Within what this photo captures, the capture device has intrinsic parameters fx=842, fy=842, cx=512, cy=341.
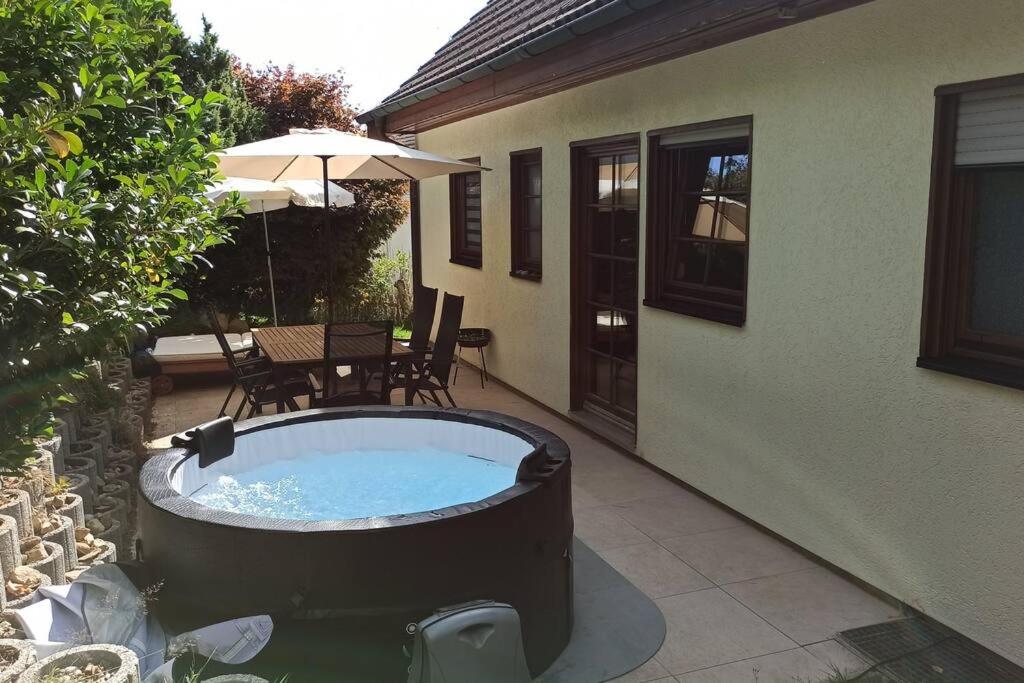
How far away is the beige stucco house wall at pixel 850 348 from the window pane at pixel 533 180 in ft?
7.58

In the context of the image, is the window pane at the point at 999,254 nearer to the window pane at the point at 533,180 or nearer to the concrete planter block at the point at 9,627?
the concrete planter block at the point at 9,627

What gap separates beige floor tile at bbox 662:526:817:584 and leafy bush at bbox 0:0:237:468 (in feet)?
11.2

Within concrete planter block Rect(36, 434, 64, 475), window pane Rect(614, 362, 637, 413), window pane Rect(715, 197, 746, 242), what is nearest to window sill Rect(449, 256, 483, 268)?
window pane Rect(614, 362, 637, 413)

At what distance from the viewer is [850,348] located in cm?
457

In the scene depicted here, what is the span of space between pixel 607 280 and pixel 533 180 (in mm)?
2038

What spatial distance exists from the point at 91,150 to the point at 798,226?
148 inches

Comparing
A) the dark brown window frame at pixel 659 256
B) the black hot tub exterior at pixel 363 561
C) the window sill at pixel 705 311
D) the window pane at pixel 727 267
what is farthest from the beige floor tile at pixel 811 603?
the window pane at pixel 727 267

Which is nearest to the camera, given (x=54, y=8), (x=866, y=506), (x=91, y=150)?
(x=54, y=8)

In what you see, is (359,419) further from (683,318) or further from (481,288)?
(481,288)

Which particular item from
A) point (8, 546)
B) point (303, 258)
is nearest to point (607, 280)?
point (8, 546)

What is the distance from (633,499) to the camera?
19.8ft

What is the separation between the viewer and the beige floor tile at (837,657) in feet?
12.4

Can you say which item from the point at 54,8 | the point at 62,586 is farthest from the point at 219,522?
the point at 54,8

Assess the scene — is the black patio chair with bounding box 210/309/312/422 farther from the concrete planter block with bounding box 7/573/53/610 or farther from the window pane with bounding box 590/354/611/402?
the concrete planter block with bounding box 7/573/53/610
